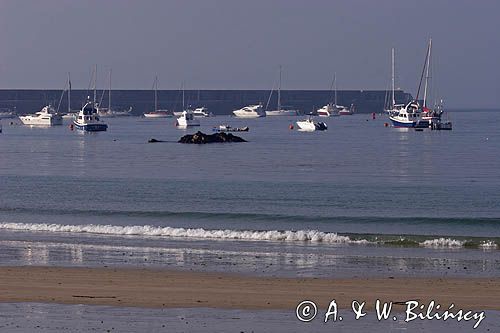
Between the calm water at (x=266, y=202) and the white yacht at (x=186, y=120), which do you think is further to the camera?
the white yacht at (x=186, y=120)

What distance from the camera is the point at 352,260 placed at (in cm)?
2383

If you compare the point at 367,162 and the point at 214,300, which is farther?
the point at 367,162

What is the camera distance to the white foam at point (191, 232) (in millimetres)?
28406

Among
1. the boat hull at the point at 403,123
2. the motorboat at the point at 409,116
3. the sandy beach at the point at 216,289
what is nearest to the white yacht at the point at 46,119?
the boat hull at the point at 403,123

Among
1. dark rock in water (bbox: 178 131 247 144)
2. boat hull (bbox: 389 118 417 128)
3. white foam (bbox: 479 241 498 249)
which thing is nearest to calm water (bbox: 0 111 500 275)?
white foam (bbox: 479 241 498 249)

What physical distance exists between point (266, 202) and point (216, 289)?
22.0 meters

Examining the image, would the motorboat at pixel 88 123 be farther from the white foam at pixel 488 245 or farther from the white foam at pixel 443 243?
the white foam at pixel 488 245

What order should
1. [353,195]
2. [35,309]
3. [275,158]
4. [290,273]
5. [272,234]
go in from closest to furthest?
[35,309], [290,273], [272,234], [353,195], [275,158]

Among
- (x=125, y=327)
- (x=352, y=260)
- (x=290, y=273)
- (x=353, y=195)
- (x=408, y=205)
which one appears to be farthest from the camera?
(x=353, y=195)

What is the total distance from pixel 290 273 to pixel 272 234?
7603mm

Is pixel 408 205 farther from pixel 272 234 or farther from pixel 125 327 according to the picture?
pixel 125 327

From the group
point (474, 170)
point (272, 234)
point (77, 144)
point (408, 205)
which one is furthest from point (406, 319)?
point (77, 144)

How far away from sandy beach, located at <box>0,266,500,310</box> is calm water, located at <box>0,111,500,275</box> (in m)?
2.26

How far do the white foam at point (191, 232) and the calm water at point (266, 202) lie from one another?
34mm
